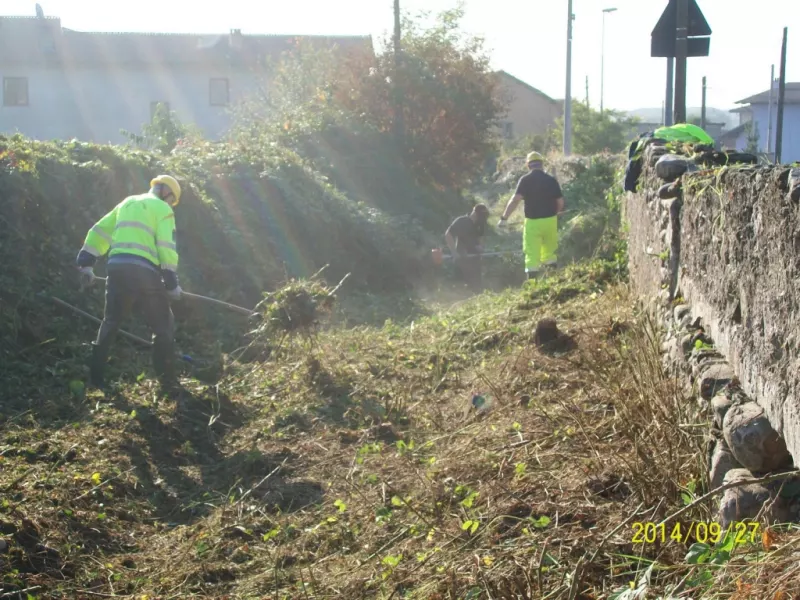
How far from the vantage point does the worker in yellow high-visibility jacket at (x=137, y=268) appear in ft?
26.0

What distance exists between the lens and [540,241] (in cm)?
1147

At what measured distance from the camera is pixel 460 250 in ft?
49.8

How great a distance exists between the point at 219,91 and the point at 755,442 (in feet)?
138

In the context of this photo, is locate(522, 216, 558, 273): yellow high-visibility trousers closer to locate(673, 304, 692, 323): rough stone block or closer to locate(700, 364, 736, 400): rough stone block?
locate(673, 304, 692, 323): rough stone block

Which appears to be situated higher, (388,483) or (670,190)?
(670,190)

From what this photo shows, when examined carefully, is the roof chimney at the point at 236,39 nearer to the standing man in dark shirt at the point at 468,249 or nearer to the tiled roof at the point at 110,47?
the tiled roof at the point at 110,47

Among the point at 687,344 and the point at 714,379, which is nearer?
the point at 714,379

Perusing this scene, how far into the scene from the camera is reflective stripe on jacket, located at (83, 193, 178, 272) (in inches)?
313

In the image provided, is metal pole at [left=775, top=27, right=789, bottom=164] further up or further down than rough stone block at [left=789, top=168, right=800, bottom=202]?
further up

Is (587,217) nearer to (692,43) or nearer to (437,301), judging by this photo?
(437,301)

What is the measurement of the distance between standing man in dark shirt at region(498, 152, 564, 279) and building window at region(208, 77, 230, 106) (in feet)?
112

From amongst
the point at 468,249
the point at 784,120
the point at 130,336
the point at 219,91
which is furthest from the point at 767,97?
the point at 130,336

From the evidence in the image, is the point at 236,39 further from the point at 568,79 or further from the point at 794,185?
the point at 794,185

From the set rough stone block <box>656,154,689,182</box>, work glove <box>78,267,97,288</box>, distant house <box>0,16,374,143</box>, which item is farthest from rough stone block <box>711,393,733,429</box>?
distant house <box>0,16,374,143</box>
